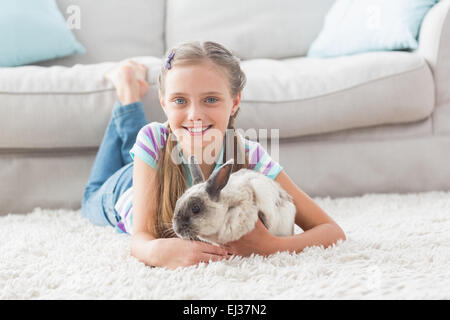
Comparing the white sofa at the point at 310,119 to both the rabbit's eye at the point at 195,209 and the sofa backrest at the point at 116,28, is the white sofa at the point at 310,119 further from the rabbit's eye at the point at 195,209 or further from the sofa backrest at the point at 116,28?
the rabbit's eye at the point at 195,209

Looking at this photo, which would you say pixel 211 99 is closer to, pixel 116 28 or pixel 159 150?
pixel 159 150

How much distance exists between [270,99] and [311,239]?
2.10ft

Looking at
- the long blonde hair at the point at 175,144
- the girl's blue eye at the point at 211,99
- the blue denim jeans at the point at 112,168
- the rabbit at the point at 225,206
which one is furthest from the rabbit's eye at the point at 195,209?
the blue denim jeans at the point at 112,168

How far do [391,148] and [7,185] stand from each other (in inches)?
50.3

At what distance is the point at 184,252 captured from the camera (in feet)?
2.87

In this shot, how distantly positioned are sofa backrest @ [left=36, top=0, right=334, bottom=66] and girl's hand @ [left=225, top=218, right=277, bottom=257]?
4.58 feet

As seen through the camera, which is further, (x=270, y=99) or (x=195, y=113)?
(x=270, y=99)

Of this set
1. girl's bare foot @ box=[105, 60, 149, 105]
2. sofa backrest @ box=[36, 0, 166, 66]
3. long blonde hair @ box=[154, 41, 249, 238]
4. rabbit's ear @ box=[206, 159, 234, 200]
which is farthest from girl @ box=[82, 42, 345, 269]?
sofa backrest @ box=[36, 0, 166, 66]

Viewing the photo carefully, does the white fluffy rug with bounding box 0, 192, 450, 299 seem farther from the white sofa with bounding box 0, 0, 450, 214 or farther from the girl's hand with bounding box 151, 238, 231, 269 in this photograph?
the white sofa with bounding box 0, 0, 450, 214

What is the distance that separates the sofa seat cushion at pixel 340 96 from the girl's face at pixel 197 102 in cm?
59

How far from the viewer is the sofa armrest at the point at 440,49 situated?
1.59 metres

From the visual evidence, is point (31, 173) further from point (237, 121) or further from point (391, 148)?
point (391, 148)

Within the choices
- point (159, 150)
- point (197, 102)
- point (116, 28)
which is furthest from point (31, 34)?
point (197, 102)
